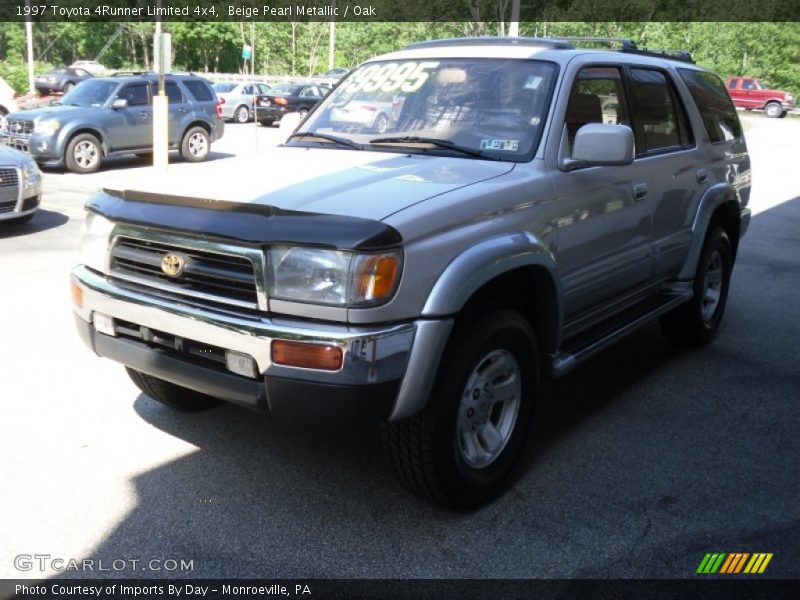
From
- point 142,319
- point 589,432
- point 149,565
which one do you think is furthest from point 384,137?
point 149,565

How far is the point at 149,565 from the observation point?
10.0ft

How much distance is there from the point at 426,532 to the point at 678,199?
285 centimetres

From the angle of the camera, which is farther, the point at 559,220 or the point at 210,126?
the point at 210,126

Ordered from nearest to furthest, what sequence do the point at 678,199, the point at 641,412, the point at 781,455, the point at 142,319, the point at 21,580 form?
1. the point at 21,580
2. the point at 142,319
3. the point at 781,455
4. the point at 641,412
5. the point at 678,199

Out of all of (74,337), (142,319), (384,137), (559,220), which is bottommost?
(74,337)

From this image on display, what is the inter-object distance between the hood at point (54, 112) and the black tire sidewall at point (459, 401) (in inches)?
541

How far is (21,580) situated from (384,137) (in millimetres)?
2579

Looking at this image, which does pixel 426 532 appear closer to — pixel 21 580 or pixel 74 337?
pixel 21 580

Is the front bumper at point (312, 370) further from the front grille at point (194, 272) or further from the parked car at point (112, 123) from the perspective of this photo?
the parked car at point (112, 123)

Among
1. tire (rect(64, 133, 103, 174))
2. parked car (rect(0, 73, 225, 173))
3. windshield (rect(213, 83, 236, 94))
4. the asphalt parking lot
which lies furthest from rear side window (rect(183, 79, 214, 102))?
the asphalt parking lot

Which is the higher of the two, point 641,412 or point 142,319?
point 142,319

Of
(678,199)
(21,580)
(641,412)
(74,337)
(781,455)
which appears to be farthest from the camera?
(74,337)

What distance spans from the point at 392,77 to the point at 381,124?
403 millimetres

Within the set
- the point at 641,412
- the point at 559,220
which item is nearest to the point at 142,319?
the point at 559,220
